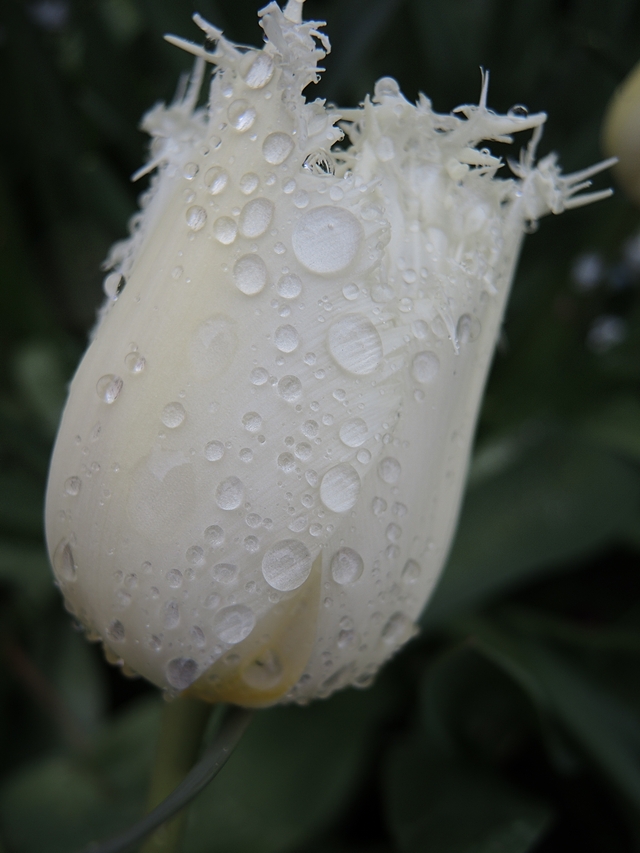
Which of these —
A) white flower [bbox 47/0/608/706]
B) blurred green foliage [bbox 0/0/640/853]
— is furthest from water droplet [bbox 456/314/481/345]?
blurred green foliage [bbox 0/0/640/853]

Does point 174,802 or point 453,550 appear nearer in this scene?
point 174,802

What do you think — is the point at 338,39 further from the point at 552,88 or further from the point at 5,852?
the point at 5,852

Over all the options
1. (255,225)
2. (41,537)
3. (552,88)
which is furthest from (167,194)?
(552,88)

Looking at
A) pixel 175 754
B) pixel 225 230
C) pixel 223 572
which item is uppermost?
pixel 225 230

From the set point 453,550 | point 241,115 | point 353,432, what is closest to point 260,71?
point 241,115

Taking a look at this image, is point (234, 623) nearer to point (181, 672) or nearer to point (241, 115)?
point (181, 672)

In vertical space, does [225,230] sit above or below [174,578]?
above

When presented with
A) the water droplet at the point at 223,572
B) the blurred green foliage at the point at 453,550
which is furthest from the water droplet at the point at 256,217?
the blurred green foliage at the point at 453,550
